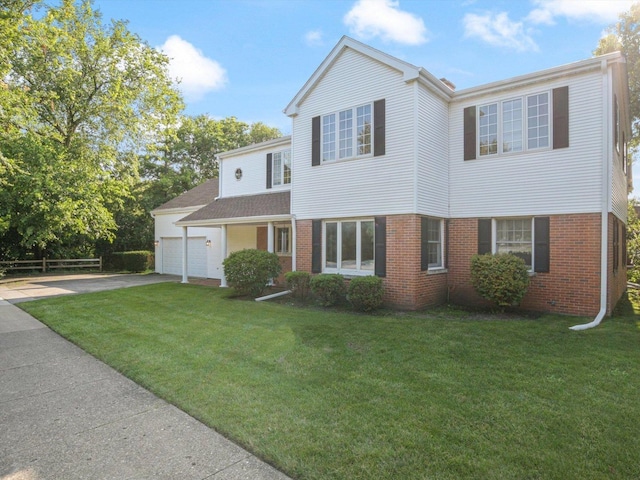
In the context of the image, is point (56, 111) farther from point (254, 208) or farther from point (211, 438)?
point (211, 438)

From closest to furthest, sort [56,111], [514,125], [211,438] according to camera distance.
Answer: [211,438]
[514,125]
[56,111]

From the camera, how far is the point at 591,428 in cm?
366

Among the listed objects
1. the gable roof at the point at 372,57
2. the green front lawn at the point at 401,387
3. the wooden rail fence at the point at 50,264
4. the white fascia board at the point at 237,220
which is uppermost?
the gable roof at the point at 372,57

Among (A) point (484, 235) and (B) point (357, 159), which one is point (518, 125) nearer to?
(A) point (484, 235)

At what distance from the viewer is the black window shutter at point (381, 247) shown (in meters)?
10.2

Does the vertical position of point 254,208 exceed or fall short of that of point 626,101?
it falls short

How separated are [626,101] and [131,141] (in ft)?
70.9

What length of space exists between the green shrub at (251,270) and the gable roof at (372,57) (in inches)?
193

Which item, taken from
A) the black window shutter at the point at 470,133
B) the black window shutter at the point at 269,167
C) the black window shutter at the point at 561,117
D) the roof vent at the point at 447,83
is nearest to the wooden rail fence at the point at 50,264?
the black window shutter at the point at 269,167

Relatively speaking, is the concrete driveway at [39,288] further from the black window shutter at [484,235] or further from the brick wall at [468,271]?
the black window shutter at [484,235]

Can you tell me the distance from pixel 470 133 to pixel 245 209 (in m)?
8.43

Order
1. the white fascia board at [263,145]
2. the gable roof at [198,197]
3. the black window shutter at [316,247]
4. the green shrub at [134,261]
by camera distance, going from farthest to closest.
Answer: the green shrub at [134,261] → the gable roof at [198,197] → the white fascia board at [263,145] → the black window shutter at [316,247]

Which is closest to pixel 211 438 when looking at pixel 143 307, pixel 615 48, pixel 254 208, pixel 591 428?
pixel 591 428

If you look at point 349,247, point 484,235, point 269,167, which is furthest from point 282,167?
point 484,235
